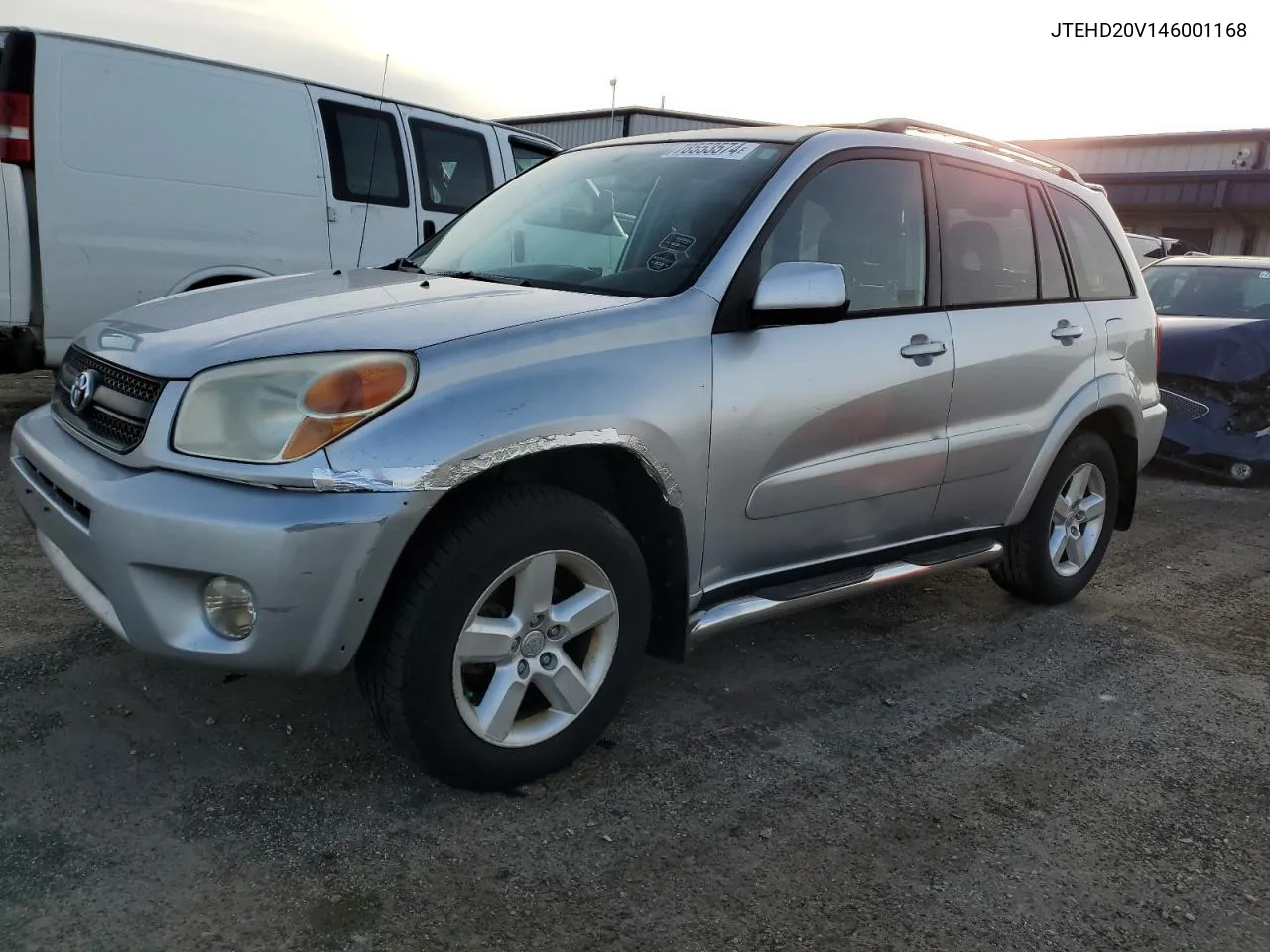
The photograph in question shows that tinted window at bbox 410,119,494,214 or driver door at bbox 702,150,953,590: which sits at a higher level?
tinted window at bbox 410,119,494,214

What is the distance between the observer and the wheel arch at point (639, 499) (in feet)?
8.82

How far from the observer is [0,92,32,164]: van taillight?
5410mm

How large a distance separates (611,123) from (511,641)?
19.8 metres

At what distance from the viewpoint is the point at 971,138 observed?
4.11m

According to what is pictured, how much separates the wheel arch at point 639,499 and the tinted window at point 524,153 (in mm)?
5863

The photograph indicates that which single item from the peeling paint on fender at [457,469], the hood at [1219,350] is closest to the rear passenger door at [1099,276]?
the peeling paint on fender at [457,469]

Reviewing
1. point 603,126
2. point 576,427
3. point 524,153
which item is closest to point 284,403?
point 576,427

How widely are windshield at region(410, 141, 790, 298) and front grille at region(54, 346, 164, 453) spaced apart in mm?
1130

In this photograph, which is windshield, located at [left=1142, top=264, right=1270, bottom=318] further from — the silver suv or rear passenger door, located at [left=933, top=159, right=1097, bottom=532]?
the silver suv

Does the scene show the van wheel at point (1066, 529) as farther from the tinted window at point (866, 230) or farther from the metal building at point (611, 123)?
the metal building at point (611, 123)

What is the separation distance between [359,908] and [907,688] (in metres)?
2.03

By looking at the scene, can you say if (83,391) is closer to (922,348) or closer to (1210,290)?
(922,348)

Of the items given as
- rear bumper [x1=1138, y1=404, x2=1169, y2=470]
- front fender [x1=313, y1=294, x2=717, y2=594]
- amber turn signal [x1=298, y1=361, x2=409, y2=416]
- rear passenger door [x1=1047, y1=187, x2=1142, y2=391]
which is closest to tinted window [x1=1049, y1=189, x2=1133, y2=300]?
rear passenger door [x1=1047, y1=187, x2=1142, y2=391]

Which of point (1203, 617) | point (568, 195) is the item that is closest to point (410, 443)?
point (568, 195)
